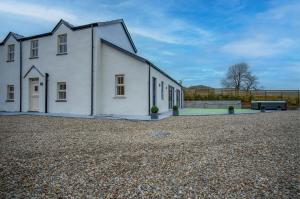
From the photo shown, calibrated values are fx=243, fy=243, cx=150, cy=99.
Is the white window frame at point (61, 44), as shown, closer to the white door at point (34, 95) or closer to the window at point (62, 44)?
the window at point (62, 44)

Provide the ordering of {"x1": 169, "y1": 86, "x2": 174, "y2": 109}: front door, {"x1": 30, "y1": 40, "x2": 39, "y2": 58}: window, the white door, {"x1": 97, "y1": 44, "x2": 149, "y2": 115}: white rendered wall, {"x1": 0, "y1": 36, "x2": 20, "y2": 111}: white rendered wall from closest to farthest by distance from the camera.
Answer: {"x1": 97, "y1": 44, "x2": 149, "y2": 115}: white rendered wall < the white door < {"x1": 30, "y1": 40, "x2": 39, "y2": 58}: window < {"x1": 0, "y1": 36, "x2": 20, "y2": 111}: white rendered wall < {"x1": 169, "y1": 86, "x2": 174, "y2": 109}: front door

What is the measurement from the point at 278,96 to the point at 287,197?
1281 inches

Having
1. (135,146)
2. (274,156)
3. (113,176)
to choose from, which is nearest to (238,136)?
(274,156)

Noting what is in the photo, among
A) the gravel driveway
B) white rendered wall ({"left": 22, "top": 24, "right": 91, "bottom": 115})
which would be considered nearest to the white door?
white rendered wall ({"left": 22, "top": 24, "right": 91, "bottom": 115})

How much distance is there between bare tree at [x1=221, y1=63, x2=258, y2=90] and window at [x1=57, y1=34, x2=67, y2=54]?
36.8 m

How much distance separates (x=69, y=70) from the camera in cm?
1709

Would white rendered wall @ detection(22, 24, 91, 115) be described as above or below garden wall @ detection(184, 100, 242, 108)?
above

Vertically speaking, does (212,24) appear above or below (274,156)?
above

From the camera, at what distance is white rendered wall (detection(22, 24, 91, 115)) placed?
1641 cm

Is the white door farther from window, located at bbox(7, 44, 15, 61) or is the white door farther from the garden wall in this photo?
the garden wall

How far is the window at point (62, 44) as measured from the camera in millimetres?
17609

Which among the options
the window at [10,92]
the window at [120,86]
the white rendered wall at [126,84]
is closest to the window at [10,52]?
the window at [10,92]

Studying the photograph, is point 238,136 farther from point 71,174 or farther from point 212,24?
point 212,24

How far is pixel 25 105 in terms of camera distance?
19.0 meters
